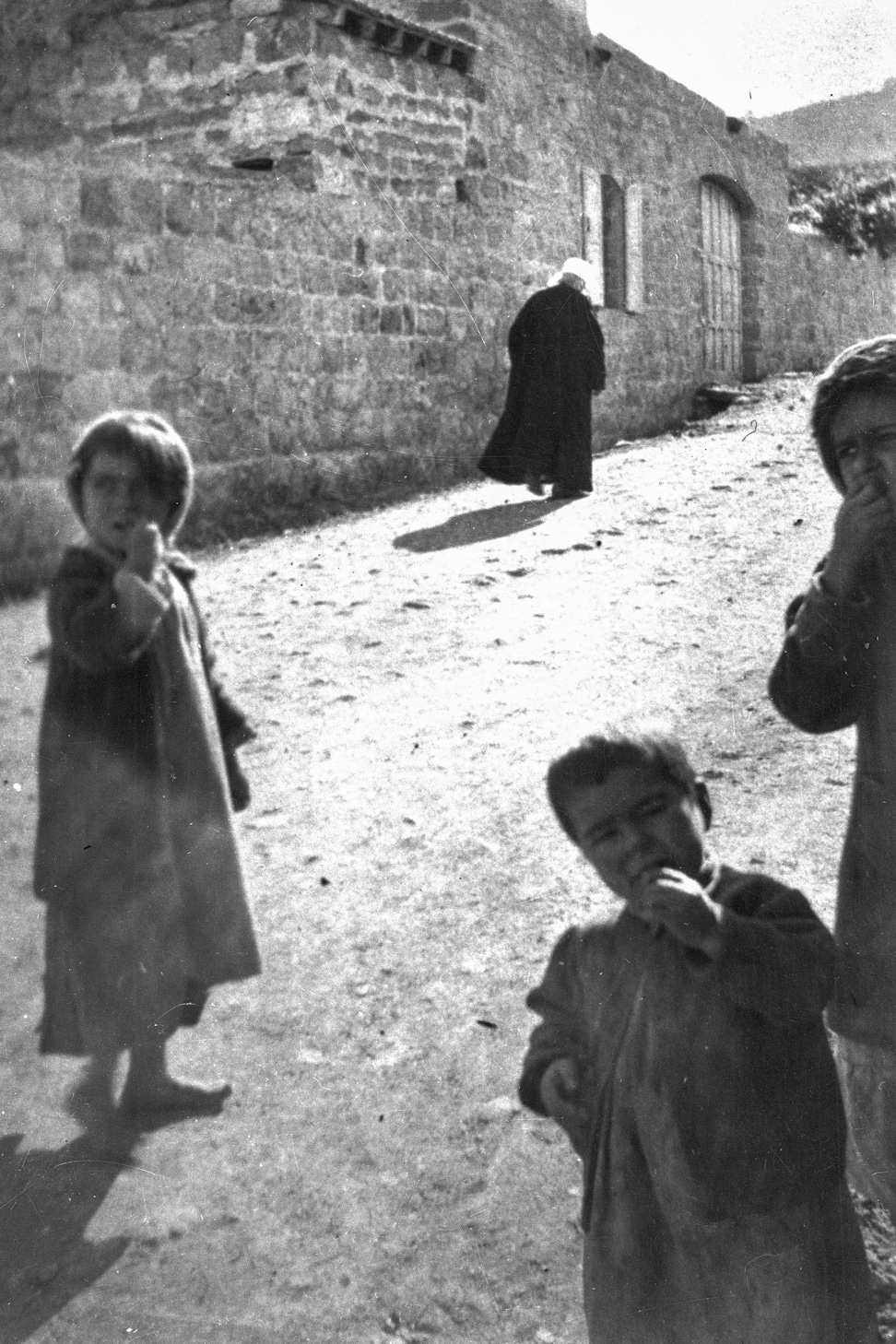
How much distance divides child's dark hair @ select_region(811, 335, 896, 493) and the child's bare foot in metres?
0.72

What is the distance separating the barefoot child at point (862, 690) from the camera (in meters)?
1.10

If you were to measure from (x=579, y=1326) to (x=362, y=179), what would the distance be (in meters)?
1.03

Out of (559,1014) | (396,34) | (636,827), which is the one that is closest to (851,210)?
(636,827)

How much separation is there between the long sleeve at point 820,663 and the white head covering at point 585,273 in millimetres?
523

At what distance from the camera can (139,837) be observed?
3.84 ft

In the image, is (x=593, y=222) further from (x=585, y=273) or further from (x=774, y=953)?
(x=774, y=953)

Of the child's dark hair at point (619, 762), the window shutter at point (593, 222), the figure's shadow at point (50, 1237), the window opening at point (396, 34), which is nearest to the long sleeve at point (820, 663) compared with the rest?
the child's dark hair at point (619, 762)

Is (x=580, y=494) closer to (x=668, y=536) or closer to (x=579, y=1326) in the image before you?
(x=668, y=536)

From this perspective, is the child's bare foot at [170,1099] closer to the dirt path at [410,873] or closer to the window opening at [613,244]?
the dirt path at [410,873]

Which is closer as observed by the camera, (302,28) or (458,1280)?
(458,1280)

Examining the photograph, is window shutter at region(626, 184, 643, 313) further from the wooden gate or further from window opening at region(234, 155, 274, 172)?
window opening at region(234, 155, 274, 172)

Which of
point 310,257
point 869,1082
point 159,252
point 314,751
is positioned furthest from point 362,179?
point 869,1082

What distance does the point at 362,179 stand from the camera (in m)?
1.29

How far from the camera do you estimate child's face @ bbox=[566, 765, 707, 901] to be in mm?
1057
